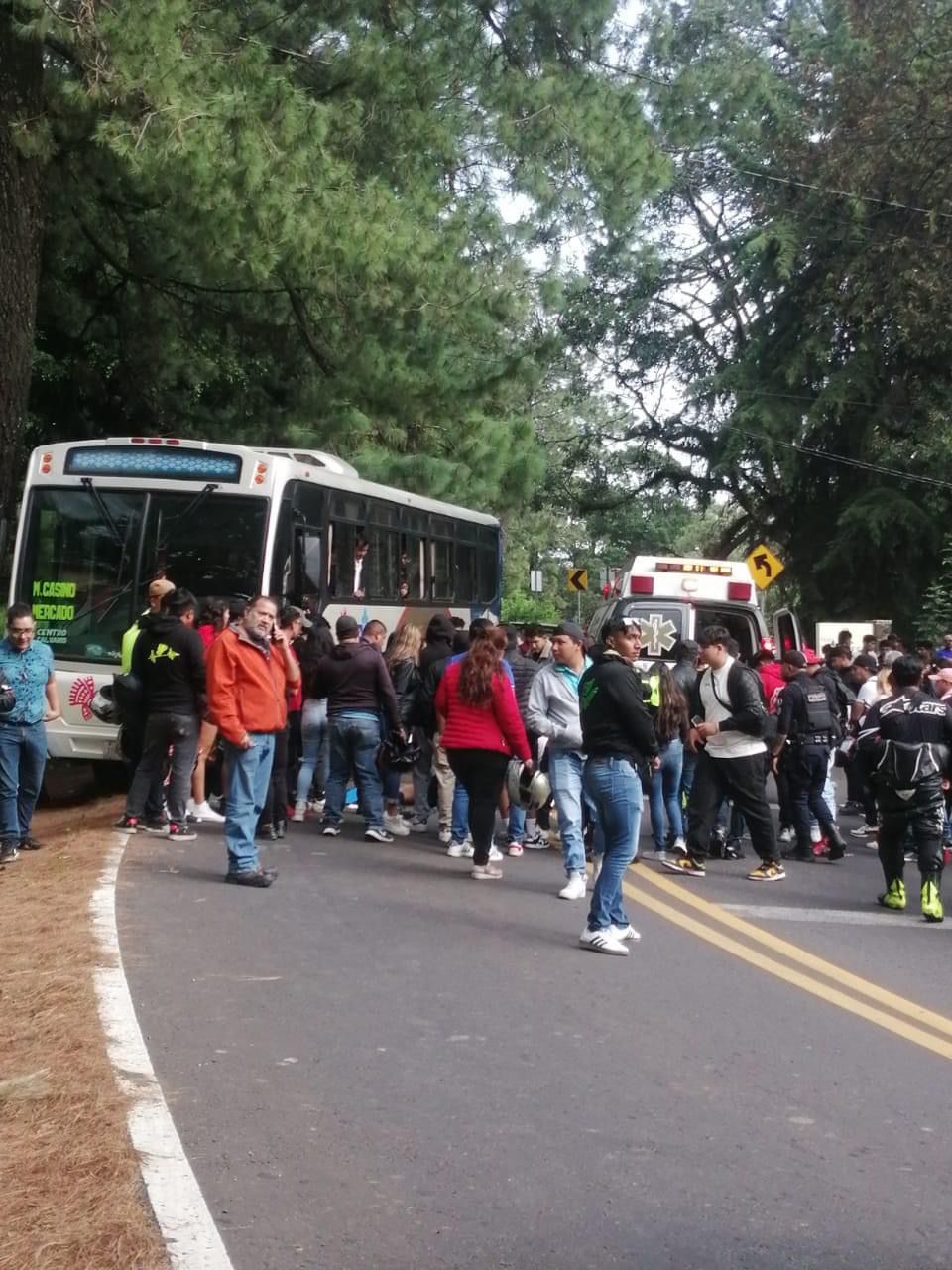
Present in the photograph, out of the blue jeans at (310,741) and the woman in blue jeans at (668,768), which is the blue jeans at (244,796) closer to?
the blue jeans at (310,741)

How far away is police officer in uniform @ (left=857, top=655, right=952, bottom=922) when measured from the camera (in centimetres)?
1101

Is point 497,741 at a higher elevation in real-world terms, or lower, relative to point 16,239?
lower

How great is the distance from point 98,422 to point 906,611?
17907mm

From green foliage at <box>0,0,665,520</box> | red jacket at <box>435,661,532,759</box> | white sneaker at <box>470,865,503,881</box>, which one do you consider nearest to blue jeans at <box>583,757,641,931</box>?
red jacket at <box>435,661,532,759</box>

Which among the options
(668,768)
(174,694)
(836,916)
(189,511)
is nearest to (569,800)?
(836,916)

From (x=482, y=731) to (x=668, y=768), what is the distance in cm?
244

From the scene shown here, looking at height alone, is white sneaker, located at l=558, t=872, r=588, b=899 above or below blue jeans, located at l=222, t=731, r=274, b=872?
below

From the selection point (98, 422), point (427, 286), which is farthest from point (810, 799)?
point (98, 422)

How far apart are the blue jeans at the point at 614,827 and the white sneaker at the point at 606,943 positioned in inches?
1.3

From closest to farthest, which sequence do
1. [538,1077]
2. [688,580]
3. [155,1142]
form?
[155,1142] → [538,1077] → [688,580]

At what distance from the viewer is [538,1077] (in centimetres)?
629

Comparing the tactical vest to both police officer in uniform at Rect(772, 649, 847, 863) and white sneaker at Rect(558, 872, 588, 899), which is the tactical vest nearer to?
police officer in uniform at Rect(772, 649, 847, 863)

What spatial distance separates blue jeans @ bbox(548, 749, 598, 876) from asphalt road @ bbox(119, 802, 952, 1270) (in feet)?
1.26

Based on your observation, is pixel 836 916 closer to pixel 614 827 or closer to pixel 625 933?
pixel 625 933
